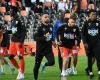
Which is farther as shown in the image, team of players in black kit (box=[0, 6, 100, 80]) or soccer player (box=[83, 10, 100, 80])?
soccer player (box=[83, 10, 100, 80])

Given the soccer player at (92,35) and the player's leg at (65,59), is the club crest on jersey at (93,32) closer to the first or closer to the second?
the soccer player at (92,35)

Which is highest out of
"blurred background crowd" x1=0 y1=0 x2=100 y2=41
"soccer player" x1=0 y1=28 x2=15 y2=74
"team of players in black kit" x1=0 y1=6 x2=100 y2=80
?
"team of players in black kit" x1=0 y1=6 x2=100 y2=80

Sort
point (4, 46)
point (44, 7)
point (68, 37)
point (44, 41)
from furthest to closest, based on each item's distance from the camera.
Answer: point (44, 7) → point (4, 46) → point (68, 37) → point (44, 41)

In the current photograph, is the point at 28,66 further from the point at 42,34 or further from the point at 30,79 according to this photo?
the point at 42,34

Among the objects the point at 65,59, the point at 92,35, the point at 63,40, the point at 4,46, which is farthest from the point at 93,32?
the point at 4,46

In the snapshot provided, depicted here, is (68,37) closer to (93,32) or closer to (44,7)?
(93,32)

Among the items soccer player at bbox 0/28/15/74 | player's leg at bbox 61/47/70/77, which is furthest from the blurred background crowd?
player's leg at bbox 61/47/70/77

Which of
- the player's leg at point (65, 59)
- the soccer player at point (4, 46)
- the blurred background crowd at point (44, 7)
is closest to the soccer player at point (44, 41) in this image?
the player's leg at point (65, 59)

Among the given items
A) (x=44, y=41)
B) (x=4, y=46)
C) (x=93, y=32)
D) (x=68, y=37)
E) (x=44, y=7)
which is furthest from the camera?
(x=44, y=7)

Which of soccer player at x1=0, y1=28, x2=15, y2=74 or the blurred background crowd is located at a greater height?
soccer player at x1=0, y1=28, x2=15, y2=74

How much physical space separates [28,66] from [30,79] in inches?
242

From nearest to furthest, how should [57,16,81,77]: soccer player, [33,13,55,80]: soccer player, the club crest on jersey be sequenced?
[33,13,55,80]: soccer player < the club crest on jersey < [57,16,81,77]: soccer player

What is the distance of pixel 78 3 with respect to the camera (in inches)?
1401

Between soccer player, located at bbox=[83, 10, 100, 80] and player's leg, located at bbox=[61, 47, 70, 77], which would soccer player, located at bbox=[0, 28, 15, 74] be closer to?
player's leg, located at bbox=[61, 47, 70, 77]
